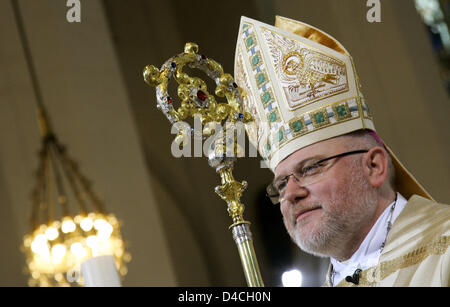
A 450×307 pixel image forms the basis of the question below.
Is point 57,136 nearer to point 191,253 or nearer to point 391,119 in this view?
point 191,253

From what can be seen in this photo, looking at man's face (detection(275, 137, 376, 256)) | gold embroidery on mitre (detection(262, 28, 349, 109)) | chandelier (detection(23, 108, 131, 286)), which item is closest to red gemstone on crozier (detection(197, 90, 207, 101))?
man's face (detection(275, 137, 376, 256))

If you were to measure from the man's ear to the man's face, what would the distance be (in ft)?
0.09

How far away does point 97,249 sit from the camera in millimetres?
5281

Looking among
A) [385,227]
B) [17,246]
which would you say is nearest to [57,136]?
[17,246]

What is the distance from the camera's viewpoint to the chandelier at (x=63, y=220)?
539 centimetres

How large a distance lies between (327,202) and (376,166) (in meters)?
0.23

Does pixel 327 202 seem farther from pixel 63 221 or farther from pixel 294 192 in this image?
pixel 63 221

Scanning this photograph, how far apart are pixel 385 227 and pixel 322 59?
0.61 m

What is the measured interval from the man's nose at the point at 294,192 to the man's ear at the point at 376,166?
251 millimetres

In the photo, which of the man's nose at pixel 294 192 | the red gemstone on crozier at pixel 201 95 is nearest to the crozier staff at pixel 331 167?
the man's nose at pixel 294 192

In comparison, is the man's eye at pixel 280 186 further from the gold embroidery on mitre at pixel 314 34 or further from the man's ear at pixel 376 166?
the gold embroidery on mitre at pixel 314 34

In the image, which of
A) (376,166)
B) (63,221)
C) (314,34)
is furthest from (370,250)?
(63,221)

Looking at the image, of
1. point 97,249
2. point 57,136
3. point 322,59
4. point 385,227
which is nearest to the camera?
point 385,227

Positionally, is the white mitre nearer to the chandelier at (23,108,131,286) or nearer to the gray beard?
the gray beard
